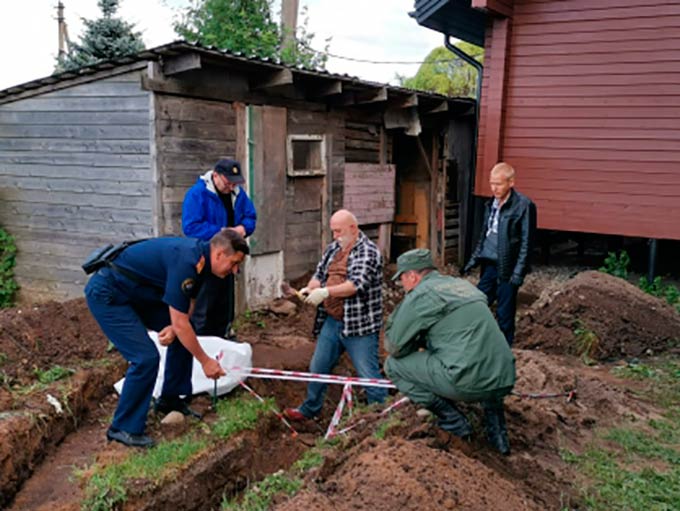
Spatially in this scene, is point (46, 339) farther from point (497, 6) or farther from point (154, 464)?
point (497, 6)

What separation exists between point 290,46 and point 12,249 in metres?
12.8

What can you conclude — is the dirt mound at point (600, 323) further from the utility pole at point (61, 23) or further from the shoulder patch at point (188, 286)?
the utility pole at point (61, 23)

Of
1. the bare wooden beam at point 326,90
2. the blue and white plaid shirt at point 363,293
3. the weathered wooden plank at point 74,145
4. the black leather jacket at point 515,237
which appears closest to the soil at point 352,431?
the blue and white plaid shirt at point 363,293

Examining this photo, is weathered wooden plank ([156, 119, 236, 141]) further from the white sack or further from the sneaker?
the sneaker

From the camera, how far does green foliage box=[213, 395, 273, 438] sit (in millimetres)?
4828

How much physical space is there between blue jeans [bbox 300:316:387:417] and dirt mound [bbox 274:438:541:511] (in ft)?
4.39

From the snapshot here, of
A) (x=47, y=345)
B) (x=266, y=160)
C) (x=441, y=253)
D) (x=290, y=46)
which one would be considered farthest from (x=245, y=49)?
(x=47, y=345)

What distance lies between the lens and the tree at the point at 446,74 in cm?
2396

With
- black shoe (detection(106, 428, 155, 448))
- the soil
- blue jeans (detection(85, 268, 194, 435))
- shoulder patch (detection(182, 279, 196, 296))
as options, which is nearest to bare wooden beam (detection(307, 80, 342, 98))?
the soil

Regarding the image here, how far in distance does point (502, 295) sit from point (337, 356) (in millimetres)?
1839

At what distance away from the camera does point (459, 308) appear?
3.55 m

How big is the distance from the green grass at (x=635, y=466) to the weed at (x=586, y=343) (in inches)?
56.0

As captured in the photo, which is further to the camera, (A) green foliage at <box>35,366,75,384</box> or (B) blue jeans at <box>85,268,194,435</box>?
(A) green foliage at <box>35,366,75,384</box>

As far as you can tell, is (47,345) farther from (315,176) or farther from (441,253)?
(441,253)
